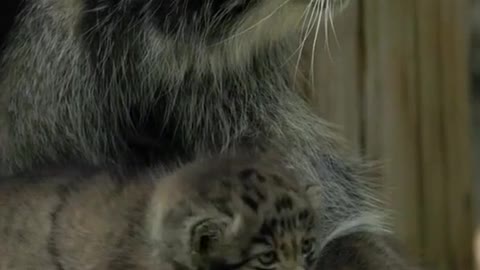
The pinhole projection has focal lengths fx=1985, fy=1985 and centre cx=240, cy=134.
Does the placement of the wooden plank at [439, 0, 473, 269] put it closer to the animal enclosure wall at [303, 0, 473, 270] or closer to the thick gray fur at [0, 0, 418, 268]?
the animal enclosure wall at [303, 0, 473, 270]

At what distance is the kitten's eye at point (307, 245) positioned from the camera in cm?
289

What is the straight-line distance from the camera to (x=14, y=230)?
288cm

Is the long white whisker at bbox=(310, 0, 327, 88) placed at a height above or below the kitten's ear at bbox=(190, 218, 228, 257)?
above

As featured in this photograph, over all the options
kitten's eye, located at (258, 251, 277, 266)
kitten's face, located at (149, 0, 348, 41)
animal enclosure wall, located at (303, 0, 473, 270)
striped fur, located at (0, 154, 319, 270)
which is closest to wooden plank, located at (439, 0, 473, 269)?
animal enclosure wall, located at (303, 0, 473, 270)

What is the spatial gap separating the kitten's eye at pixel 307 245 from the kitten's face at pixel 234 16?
33 centimetres

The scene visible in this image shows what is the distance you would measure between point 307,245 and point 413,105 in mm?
724

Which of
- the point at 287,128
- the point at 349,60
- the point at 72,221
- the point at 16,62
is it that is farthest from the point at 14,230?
the point at 349,60

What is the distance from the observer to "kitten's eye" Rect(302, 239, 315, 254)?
2.89 m

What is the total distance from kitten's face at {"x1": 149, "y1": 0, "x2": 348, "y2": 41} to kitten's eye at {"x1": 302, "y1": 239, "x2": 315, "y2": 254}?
0.33 m

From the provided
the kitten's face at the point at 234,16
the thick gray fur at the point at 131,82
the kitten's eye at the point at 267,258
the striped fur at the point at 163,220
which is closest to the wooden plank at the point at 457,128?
the thick gray fur at the point at 131,82

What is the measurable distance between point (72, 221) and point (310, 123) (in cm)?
61

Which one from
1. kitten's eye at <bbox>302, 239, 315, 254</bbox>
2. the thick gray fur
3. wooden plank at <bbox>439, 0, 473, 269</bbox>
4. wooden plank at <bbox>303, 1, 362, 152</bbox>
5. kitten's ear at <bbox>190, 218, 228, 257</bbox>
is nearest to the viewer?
kitten's ear at <bbox>190, 218, 228, 257</bbox>

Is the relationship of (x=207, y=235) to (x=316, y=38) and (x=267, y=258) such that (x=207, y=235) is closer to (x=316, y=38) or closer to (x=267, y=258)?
(x=267, y=258)

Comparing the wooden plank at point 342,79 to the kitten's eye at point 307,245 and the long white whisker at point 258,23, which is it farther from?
the kitten's eye at point 307,245
